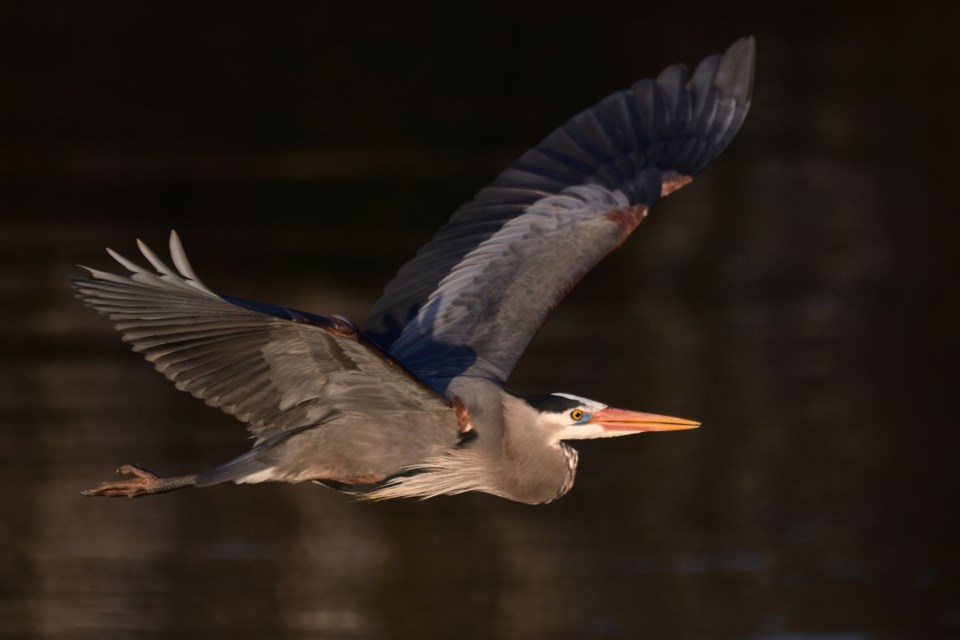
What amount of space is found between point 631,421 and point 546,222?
1.04 metres

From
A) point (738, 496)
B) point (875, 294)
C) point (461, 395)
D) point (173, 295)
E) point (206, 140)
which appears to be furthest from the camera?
point (206, 140)

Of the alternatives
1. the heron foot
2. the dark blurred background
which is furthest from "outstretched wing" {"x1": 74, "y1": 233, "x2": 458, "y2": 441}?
Result: the dark blurred background

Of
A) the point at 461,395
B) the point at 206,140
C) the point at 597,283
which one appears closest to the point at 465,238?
the point at 461,395

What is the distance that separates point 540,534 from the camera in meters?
7.03

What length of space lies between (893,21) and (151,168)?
817 centimetres

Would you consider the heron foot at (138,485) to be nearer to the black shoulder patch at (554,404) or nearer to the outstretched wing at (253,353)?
the outstretched wing at (253,353)

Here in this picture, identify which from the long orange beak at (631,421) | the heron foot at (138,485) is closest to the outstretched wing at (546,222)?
the long orange beak at (631,421)

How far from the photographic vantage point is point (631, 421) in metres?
5.86

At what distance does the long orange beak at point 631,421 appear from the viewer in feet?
19.0

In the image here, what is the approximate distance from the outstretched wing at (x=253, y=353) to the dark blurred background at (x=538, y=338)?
→ 49.2 inches

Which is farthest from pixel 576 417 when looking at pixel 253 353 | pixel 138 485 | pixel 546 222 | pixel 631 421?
pixel 138 485

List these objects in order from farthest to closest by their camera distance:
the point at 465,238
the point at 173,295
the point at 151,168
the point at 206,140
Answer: the point at 206,140
the point at 151,168
the point at 465,238
the point at 173,295

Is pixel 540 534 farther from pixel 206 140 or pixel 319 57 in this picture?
pixel 319 57

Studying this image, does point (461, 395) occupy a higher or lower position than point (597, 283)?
lower
